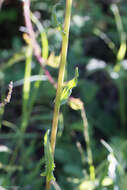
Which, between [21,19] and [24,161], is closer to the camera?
[24,161]

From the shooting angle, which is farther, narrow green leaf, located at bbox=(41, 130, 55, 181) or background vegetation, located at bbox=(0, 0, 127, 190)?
background vegetation, located at bbox=(0, 0, 127, 190)

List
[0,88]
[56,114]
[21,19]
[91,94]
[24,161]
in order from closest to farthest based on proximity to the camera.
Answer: [56,114] < [24,161] < [0,88] < [91,94] < [21,19]

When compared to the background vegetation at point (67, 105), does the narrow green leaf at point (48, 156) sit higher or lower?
lower

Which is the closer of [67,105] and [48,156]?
[48,156]

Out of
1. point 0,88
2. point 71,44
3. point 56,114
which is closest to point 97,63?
point 71,44

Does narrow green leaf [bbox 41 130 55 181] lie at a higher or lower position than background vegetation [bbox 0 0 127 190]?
lower

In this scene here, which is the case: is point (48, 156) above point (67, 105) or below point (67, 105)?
below

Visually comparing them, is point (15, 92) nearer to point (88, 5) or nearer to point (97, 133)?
point (97, 133)

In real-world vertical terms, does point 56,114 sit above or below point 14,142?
below
